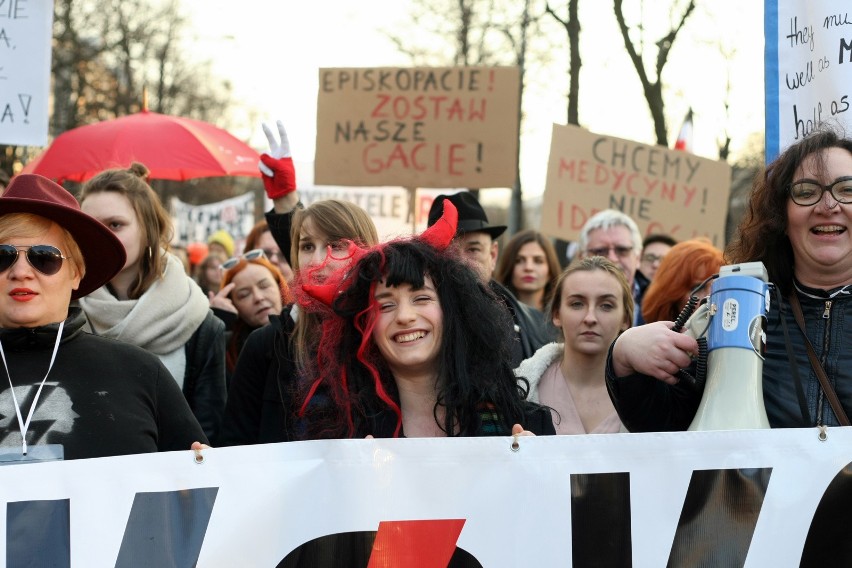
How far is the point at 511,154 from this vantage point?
728 centimetres

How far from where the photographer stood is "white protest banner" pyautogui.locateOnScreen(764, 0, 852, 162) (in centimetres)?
366

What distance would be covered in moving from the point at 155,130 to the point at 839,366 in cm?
634

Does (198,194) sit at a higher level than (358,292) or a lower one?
higher

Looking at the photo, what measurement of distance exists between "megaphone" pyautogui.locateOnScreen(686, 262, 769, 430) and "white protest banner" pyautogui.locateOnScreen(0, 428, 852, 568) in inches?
1.7

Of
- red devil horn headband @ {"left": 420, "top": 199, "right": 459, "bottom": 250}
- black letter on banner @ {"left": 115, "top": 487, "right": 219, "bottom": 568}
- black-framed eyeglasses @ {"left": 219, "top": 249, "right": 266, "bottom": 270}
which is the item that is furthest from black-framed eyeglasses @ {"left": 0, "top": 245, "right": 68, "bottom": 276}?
black-framed eyeglasses @ {"left": 219, "top": 249, "right": 266, "bottom": 270}

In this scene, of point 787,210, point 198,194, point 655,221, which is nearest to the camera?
point 787,210

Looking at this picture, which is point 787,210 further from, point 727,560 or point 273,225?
point 273,225

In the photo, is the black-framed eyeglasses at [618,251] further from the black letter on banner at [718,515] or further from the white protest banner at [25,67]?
the black letter on banner at [718,515]

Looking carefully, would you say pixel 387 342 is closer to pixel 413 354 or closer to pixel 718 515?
pixel 413 354


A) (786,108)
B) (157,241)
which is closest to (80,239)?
(157,241)

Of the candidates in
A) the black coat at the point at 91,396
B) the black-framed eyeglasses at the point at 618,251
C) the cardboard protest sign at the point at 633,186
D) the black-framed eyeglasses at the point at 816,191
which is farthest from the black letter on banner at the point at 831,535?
the cardboard protest sign at the point at 633,186

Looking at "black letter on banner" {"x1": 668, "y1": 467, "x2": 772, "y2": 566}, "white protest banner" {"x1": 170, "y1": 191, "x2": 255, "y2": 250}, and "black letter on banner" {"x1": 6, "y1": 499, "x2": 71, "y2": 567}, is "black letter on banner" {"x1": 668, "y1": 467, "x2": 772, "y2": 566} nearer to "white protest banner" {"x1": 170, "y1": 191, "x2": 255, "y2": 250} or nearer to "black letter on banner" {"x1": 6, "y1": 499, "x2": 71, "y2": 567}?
"black letter on banner" {"x1": 6, "y1": 499, "x2": 71, "y2": 567}

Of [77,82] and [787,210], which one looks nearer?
[787,210]

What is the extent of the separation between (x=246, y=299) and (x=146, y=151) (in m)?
2.91
